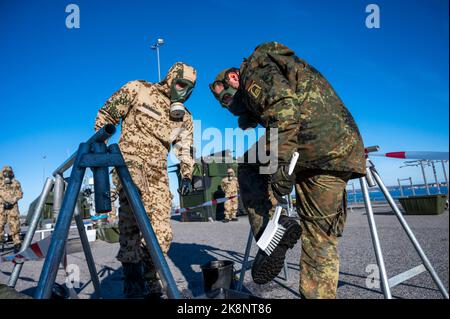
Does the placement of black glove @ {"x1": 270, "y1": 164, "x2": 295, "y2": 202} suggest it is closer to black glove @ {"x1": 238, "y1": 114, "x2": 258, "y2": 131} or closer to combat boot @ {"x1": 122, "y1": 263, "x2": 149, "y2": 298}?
black glove @ {"x1": 238, "y1": 114, "x2": 258, "y2": 131}

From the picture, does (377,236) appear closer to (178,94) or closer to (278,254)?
(278,254)

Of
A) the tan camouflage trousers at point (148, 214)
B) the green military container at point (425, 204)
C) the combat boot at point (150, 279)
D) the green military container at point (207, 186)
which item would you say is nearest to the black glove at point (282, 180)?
the tan camouflage trousers at point (148, 214)

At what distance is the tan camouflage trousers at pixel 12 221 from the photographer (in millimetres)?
9003

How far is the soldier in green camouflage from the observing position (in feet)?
5.57

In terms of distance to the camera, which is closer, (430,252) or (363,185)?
(363,185)

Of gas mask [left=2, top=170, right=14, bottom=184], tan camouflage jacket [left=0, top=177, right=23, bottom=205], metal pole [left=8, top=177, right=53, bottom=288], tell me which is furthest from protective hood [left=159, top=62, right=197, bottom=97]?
gas mask [left=2, top=170, right=14, bottom=184]

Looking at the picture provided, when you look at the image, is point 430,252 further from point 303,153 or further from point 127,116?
point 127,116

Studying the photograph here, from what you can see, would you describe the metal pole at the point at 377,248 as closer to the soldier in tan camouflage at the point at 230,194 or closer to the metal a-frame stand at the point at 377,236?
the metal a-frame stand at the point at 377,236

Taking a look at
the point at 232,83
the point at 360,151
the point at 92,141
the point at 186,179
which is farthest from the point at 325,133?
the point at 186,179

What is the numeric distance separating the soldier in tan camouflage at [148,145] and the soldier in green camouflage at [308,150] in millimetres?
1204

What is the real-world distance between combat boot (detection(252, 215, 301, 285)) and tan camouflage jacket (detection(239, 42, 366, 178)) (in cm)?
43

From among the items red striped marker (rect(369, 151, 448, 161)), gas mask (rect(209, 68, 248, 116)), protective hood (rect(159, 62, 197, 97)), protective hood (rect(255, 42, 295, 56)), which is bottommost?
red striped marker (rect(369, 151, 448, 161))

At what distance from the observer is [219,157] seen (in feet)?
48.3
